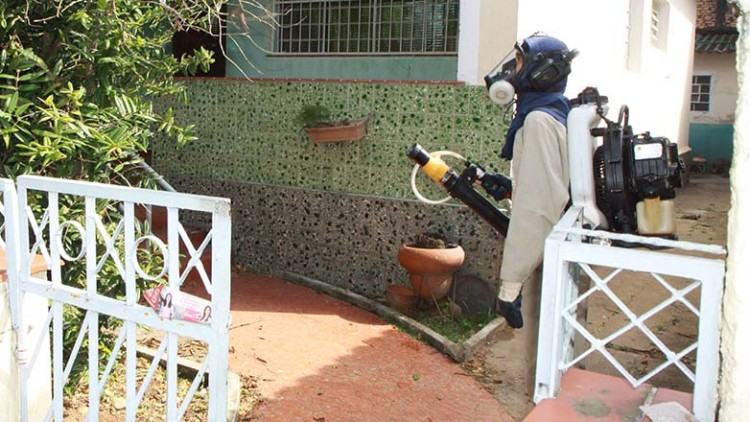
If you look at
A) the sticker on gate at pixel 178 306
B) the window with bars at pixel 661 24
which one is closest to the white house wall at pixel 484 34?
the sticker on gate at pixel 178 306

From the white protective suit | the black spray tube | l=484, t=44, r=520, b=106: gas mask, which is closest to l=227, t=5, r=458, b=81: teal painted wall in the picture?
the black spray tube

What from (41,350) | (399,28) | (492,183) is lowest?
(41,350)

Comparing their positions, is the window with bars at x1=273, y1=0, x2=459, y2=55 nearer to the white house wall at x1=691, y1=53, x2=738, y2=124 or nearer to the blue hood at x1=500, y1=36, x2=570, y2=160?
the blue hood at x1=500, y1=36, x2=570, y2=160

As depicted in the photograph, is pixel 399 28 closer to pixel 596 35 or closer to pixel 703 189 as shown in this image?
pixel 596 35

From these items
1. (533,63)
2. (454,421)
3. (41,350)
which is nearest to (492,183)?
(533,63)

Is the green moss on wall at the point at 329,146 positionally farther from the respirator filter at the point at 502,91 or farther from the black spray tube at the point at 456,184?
the respirator filter at the point at 502,91

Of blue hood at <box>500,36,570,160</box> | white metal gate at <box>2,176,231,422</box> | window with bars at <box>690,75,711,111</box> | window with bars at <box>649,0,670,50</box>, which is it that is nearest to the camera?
white metal gate at <box>2,176,231,422</box>

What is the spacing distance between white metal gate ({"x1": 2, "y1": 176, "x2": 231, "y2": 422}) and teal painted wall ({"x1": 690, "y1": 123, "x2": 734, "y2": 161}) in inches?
798

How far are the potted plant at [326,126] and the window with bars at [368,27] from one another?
1571 millimetres

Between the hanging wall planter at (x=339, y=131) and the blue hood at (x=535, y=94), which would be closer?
the blue hood at (x=535, y=94)

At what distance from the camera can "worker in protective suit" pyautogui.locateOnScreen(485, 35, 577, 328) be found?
3.51 metres

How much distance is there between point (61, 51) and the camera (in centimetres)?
416

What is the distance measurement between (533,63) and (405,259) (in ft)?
9.81

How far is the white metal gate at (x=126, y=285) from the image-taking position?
2.49m
